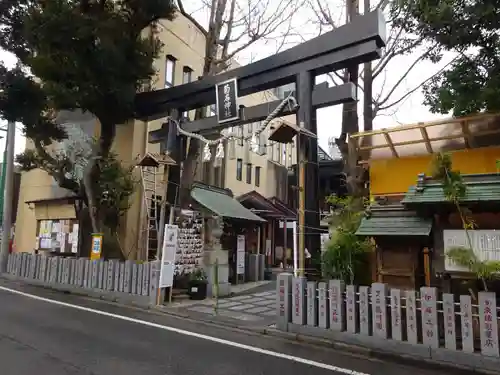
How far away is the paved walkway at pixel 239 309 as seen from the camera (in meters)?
9.82

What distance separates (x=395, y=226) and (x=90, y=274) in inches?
383

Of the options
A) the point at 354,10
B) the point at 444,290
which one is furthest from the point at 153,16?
the point at 444,290

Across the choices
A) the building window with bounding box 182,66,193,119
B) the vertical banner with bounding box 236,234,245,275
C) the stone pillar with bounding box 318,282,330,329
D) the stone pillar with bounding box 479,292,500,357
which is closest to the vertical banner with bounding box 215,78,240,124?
the stone pillar with bounding box 318,282,330,329

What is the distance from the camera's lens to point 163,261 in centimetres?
1094

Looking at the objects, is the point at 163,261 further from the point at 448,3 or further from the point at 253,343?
the point at 448,3

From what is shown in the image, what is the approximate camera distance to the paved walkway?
32.2ft

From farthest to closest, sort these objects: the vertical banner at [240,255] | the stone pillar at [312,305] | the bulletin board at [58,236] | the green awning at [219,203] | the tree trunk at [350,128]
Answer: the vertical banner at [240,255]
the bulletin board at [58,236]
the green awning at [219,203]
the tree trunk at [350,128]
the stone pillar at [312,305]

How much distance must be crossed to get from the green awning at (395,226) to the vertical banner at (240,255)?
30.6 ft

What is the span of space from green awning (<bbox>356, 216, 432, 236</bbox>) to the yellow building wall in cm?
282

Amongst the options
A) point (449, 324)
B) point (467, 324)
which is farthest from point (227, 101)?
point (467, 324)

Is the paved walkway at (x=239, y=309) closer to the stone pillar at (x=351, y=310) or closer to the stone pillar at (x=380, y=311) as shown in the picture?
the stone pillar at (x=351, y=310)

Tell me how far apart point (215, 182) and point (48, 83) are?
33.0ft

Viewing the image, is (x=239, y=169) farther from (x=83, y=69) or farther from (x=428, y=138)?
(x=428, y=138)

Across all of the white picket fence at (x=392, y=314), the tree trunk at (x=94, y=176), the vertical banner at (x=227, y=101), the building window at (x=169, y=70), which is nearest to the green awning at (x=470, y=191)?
the white picket fence at (x=392, y=314)
